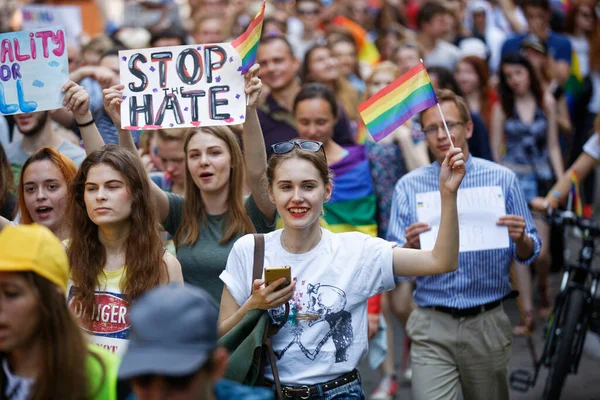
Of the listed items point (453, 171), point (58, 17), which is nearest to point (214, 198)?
point (453, 171)

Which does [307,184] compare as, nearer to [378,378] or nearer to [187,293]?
[187,293]

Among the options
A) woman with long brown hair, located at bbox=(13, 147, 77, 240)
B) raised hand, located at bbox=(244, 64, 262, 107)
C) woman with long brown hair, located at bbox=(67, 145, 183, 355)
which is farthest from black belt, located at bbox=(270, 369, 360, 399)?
woman with long brown hair, located at bbox=(13, 147, 77, 240)

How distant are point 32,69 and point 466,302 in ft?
9.59

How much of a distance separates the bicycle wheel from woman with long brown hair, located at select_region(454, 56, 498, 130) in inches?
162

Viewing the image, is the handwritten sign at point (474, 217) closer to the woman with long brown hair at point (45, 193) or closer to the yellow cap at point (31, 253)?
the woman with long brown hair at point (45, 193)

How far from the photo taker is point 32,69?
565cm

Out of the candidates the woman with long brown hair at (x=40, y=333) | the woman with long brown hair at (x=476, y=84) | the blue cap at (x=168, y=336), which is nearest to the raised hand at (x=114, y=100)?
the woman with long brown hair at (x=40, y=333)

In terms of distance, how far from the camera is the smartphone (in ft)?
13.8

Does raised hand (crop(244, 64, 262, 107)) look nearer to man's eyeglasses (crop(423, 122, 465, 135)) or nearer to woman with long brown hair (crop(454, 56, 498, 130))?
man's eyeglasses (crop(423, 122, 465, 135))

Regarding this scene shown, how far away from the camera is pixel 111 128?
7180 millimetres

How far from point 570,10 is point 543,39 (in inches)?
31.6

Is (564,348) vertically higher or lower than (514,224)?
lower

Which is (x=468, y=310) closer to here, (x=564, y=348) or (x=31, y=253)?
(x=564, y=348)

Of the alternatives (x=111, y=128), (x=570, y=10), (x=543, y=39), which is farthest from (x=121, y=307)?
(x=570, y=10)
